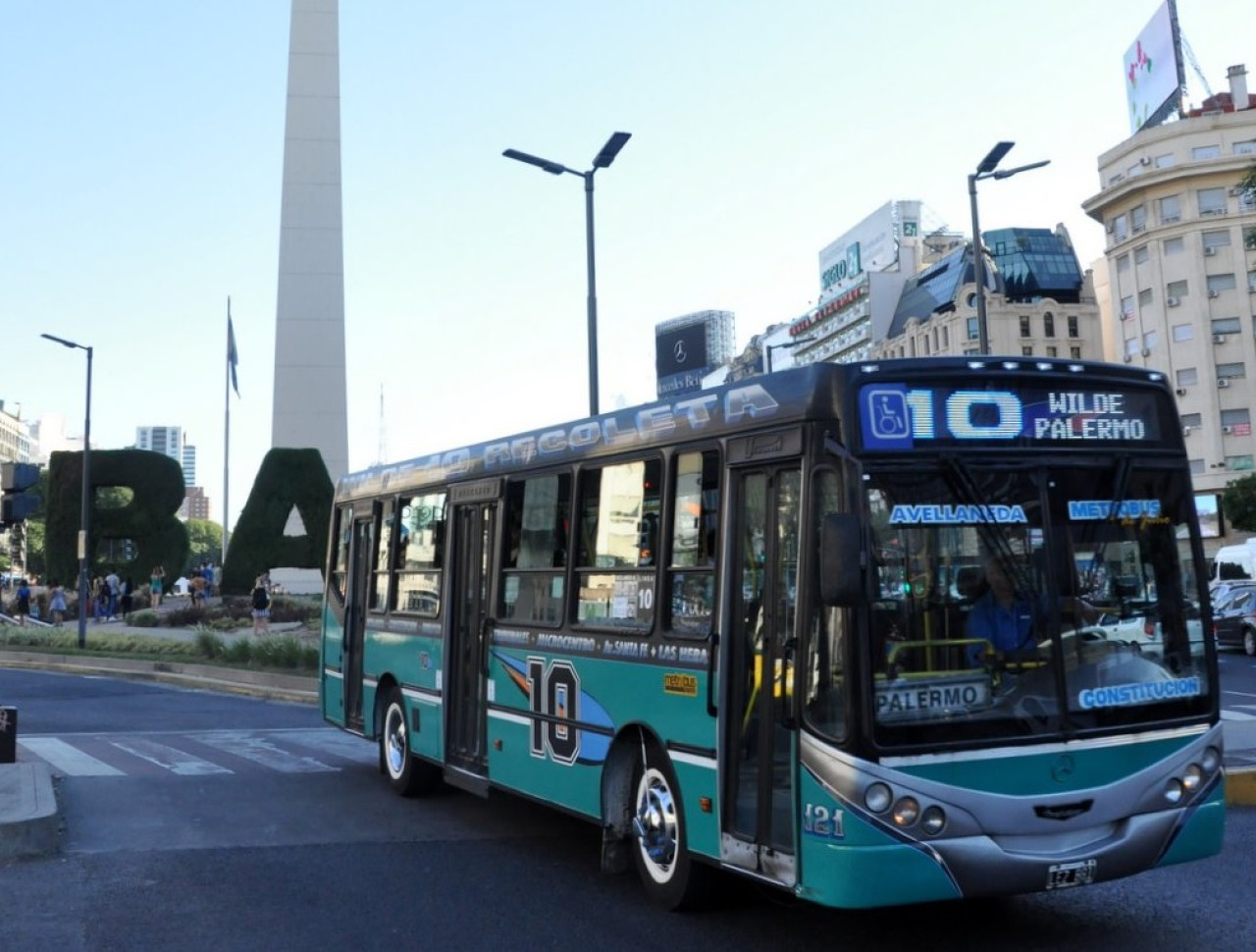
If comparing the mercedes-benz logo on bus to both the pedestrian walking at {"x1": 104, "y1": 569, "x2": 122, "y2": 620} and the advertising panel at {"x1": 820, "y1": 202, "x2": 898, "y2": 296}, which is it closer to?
the pedestrian walking at {"x1": 104, "y1": 569, "x2": 122, "y2": 620}

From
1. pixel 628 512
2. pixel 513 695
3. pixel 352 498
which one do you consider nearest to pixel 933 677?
pixel 628 512

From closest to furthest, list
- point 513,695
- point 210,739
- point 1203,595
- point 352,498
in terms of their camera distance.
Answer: point 1203,595 → point 513,695 → point 352,498 → point 210,739

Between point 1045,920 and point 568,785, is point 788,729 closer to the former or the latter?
point 1045,920

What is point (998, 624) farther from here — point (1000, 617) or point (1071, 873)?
point (1071, 873)

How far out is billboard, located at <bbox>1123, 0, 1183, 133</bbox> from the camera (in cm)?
7375

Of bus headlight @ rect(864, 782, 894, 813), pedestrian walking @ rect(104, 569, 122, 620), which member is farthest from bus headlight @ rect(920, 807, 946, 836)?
pedestrian walking @ rect(104, 569, 122, 620)

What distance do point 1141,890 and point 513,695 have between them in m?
3.90

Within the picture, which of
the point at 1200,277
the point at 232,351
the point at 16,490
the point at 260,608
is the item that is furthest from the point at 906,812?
the point at 1200,277

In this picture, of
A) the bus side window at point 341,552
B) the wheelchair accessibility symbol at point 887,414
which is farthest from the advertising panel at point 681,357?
the wheelchair accessibility symbol at point 887,414

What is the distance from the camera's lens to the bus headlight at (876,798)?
5.48 m

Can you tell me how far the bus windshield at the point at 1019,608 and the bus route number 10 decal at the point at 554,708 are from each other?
2740 mm

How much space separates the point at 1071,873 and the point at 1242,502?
2562 inches

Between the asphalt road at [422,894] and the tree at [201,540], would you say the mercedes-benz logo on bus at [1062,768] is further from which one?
the tree at [201,540]

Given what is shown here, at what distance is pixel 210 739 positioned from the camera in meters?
15.2
